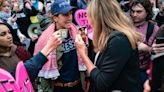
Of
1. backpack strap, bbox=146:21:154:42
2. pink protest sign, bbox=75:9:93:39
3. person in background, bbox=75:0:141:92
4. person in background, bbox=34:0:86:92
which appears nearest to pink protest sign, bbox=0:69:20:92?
person in background, bbox=75:0:141:92

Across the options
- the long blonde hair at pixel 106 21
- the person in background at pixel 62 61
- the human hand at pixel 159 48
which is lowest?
the person in background at pixel 62 61

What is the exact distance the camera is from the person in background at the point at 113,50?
9.16 feet

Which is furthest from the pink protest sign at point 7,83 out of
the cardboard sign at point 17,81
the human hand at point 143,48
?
the human hand at point 143,48

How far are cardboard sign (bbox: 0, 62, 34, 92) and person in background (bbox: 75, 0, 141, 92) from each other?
509 millimetres

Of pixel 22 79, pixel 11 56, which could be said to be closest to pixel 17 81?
pixel 22 79

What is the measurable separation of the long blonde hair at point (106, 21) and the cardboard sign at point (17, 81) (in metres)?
0.62

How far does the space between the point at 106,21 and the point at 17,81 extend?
2.66ft

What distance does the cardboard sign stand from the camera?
272cm

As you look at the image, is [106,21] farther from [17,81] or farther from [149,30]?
[149,30]

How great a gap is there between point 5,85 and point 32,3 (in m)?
5.97

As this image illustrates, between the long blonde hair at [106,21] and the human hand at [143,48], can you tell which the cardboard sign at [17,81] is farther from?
the human hand at [143,48]

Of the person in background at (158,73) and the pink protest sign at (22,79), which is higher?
the person in background at (158,73)

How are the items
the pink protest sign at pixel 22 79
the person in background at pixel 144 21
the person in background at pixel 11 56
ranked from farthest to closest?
the person in background at pixel 144 21
the person in background at pixel 11 56
the pink protest sign at pixel 22 79

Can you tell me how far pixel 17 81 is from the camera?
111 inches
